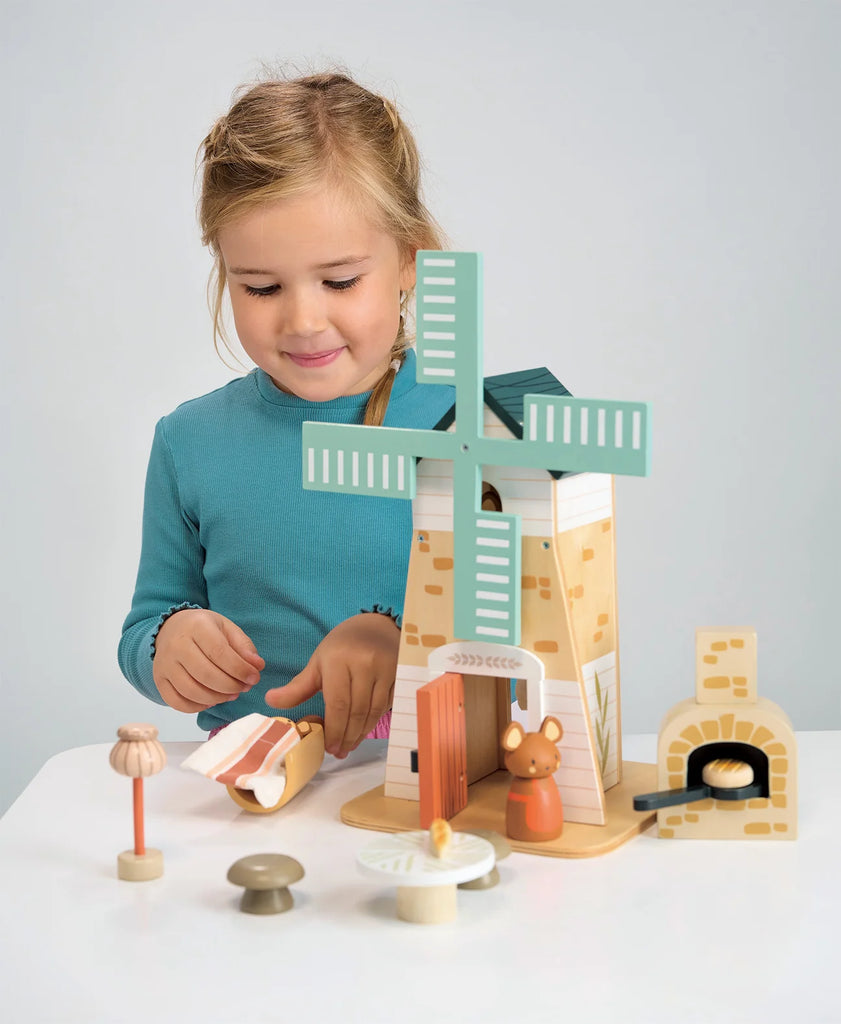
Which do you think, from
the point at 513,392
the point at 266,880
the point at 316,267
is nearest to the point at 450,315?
the point at 513,392

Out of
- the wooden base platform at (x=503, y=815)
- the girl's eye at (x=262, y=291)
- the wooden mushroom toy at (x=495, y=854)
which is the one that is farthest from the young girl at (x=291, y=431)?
the wooden mushroom toy at (x=495, y=854)

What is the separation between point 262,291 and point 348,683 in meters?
0.38

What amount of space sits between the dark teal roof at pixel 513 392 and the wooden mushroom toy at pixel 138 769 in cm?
31

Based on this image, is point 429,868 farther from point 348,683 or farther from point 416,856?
point 348,683

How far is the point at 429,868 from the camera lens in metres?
0.90

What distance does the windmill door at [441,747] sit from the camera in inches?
40.6

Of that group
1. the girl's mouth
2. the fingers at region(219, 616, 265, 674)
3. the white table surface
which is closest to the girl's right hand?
the fingers at region(219, 616, 265, 674)

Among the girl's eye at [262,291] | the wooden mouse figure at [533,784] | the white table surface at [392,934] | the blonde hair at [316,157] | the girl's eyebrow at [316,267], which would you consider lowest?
the white table surface at [392,934]

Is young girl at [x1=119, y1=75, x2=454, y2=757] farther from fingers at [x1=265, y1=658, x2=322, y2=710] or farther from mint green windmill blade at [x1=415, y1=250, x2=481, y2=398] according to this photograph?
mint green windmill blade at [x1=415, y1=250, x2=481, y2=398]

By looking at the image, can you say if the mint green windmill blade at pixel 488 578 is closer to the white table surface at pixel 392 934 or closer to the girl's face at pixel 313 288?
the white table surface at pixel 392 934

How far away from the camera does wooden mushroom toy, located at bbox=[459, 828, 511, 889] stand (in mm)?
962

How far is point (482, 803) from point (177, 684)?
33cm

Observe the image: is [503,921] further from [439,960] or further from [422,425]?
[422,425]

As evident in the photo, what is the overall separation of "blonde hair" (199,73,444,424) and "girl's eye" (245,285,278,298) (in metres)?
0.06
